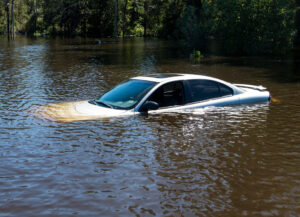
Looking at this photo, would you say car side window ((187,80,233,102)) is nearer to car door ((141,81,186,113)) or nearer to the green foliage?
car door ((141,81,186,113))

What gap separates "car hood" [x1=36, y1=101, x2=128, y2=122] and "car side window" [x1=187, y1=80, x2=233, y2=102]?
1861 mm

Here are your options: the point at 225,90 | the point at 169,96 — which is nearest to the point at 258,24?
the point at 225,90

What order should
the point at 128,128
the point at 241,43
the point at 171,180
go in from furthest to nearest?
1. the point at 241,43
2. the point at 128,128
3. the point at 171,180

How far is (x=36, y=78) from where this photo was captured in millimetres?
20906

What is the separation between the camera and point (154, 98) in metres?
10.1

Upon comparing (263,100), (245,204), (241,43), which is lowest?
(245,204)

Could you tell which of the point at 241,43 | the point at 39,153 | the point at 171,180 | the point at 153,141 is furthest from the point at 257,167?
the point at 241,43

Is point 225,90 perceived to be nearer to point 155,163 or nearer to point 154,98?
point 154,98

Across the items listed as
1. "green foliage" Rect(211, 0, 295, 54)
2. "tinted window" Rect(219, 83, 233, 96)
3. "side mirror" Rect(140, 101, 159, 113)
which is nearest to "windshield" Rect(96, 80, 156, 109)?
"side mirror" Rect(140, 101, 159, 113)

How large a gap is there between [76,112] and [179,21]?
3412cm

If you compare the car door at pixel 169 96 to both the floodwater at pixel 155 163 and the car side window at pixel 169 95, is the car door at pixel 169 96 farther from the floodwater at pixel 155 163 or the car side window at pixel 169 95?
the floodwater at pixel 155 163

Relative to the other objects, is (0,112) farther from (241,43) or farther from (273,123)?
(241,43)

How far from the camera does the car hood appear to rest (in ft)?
32.0

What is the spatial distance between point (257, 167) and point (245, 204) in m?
1.70
